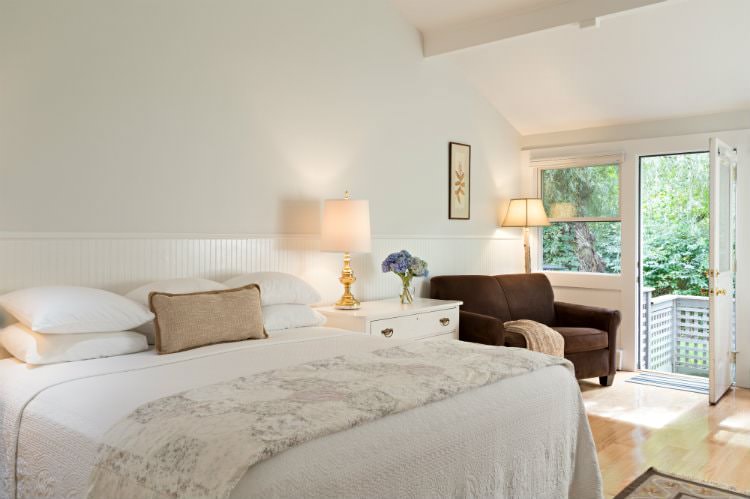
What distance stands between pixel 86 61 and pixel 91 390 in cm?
169

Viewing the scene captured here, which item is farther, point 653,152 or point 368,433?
point 653,152

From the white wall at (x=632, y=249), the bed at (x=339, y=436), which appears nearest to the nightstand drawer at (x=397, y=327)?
the bed at (x=339, y=436)

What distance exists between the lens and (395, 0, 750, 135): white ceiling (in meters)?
4.05

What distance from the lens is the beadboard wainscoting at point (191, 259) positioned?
2.82 metres

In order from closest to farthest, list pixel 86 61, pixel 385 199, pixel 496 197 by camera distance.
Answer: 1. pixel 86 61
2. pixel 385 199
3. pixel 496 197

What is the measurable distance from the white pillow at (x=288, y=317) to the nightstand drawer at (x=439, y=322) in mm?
817

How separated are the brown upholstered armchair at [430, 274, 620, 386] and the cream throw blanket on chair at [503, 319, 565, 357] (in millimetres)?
46

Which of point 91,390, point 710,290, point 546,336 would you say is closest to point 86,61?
point 91,390

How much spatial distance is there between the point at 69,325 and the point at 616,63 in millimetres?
3888

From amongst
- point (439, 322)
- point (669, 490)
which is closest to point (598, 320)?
point (439, 322)

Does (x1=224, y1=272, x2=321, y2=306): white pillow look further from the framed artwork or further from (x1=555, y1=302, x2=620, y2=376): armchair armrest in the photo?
(x1=555, y1=302, x2=620, y2=376): armchair armrest

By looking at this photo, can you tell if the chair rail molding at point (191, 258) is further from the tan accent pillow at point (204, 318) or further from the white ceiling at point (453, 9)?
the white ceiling at point (453, 9)

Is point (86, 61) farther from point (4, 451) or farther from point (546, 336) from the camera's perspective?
point (546, 336)

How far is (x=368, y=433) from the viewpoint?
5.58 feet
